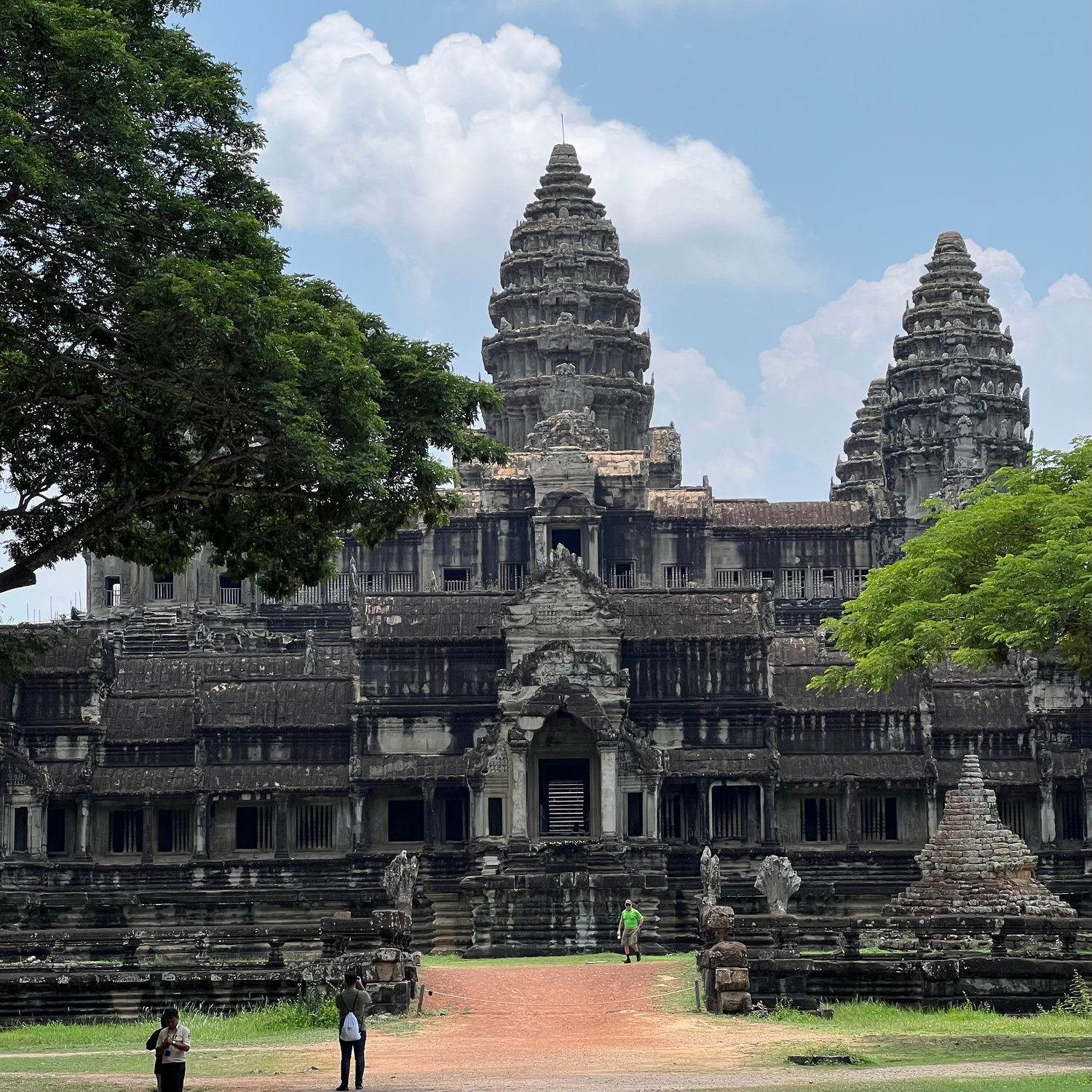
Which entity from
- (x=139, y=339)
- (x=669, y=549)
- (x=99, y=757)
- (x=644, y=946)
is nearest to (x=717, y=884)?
(x=644, y=946)

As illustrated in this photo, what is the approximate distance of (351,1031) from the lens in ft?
86.7

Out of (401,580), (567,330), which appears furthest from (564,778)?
(567,330)

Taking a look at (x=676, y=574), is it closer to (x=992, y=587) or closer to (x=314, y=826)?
(x=314, y=826)

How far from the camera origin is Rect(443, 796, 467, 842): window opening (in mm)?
60625

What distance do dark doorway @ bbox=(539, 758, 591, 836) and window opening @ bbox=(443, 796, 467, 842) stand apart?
2.66m

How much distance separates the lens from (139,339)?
2758cm

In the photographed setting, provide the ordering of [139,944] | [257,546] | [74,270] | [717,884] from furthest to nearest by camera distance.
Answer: [717,884] < [139,944] < [257,546] < [74,270]

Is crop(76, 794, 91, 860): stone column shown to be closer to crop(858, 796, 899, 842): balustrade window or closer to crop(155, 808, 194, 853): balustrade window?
crop(155, 808, 194, 853): balustrade window

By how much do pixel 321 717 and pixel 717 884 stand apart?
1550 centimetres

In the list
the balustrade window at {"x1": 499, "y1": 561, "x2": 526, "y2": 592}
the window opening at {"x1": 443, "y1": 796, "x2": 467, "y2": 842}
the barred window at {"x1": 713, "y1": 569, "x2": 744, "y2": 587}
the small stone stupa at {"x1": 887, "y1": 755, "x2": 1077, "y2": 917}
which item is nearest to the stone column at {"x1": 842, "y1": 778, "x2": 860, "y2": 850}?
the window opening at {"x1": 443, "y1": 796, "x2": 467, "y2": 842}

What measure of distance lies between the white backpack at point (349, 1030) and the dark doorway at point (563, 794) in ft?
107

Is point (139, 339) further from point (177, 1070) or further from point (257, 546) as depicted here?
point (177, 1070)

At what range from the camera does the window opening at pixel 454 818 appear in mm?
60625

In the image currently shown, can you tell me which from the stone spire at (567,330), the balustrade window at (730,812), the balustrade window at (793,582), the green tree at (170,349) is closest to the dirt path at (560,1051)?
the green tree at (170,349)
